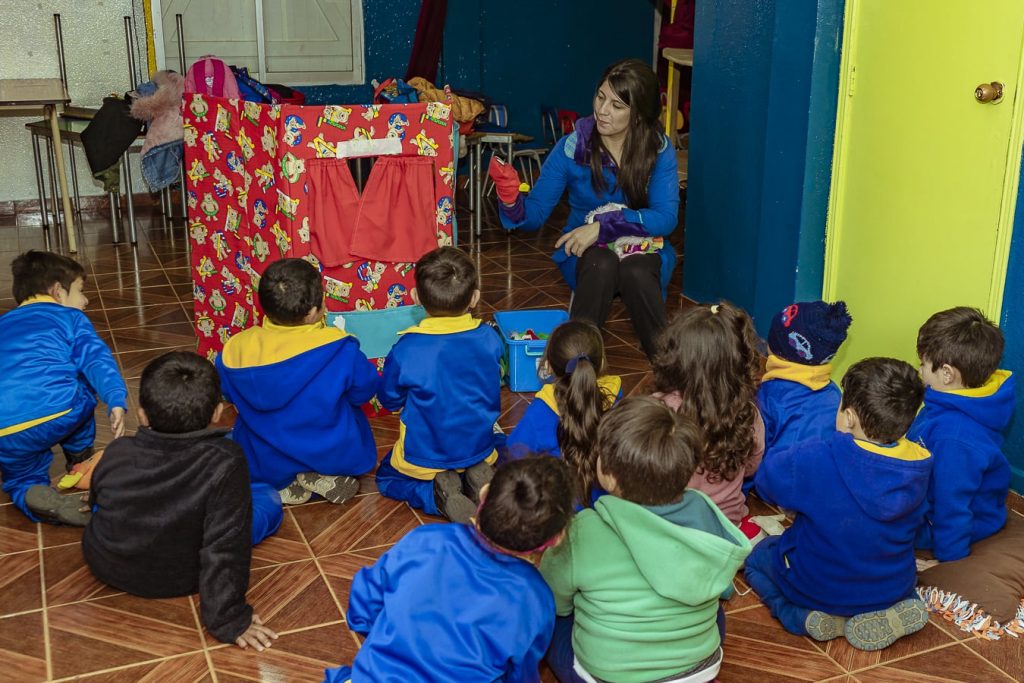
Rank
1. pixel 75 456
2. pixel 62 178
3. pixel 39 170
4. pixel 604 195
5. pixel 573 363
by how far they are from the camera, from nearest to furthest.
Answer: pixel 573 363 → pixel 75 456 → pixel 604 195 → pixel 62 178 → pixel 39 170

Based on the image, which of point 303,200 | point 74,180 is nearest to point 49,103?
point 74,180

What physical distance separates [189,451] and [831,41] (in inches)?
105

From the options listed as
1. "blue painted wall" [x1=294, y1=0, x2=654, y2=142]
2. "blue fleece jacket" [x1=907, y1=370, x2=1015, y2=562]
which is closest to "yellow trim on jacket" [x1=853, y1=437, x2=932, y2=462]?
"blue fleece jacket" [x1=907, y1=370, x2=1015, y2=562]

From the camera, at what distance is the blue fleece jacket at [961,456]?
101 inches

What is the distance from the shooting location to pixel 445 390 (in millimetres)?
2922

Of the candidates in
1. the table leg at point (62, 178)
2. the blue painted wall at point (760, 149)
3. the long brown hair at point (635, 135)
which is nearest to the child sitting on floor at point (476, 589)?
the long brown hair at point (635, 135)

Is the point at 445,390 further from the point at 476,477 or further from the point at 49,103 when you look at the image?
the point at 49,103

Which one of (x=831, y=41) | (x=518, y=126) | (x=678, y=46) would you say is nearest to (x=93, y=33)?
(x=518, y=126)

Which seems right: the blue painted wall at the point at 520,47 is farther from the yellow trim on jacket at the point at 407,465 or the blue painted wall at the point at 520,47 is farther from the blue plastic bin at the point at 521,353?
the yellow trim on jacket at the point at 407,465

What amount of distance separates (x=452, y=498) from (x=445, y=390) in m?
0.31

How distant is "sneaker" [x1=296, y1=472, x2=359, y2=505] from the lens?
3.03 meters

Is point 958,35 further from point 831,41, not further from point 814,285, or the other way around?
point 814,285

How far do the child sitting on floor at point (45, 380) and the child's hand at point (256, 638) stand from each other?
0.73m

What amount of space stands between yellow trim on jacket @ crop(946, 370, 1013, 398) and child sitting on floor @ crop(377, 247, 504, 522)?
1.27 meters
